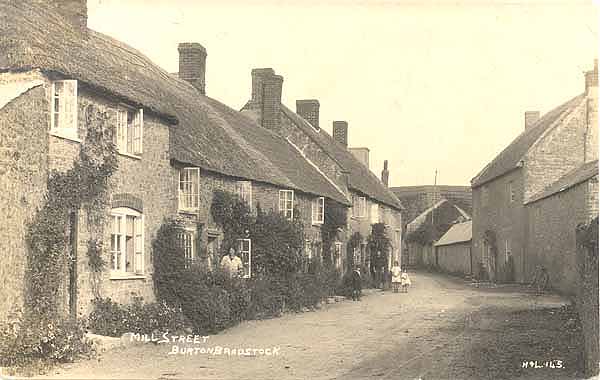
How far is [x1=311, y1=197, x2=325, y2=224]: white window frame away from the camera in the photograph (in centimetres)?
2969

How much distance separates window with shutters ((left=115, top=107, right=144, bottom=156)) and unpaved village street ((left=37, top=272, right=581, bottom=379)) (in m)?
4.60

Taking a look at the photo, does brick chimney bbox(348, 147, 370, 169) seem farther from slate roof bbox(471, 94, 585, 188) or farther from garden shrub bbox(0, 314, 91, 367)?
garden shrub bbox(0, 314, 91, 367)

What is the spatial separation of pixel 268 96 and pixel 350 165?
9104 mm

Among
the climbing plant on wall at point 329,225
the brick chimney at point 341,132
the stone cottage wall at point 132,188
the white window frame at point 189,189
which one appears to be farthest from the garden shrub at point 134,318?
the brick chimney at point 341,132

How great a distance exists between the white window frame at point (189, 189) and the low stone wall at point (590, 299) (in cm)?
1041

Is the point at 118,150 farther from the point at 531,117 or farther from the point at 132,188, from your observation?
the point at 531,117

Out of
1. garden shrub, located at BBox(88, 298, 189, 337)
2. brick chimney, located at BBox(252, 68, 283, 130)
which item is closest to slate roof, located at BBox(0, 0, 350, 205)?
brick chimney, located at BBox(252, 68, 283, 130)

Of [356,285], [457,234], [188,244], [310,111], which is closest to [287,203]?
[356,285]

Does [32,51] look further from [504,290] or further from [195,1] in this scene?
[504,290]

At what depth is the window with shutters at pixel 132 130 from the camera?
1602 centimetres

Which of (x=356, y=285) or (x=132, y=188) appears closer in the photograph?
(x=132, y=188)

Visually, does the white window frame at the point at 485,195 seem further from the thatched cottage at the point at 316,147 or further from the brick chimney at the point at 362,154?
the brick chimney at the point at 362,154

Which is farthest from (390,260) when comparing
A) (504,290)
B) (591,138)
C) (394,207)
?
(591,138)

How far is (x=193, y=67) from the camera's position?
1120 inches
